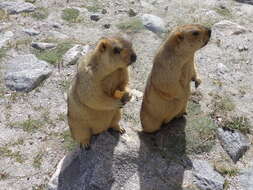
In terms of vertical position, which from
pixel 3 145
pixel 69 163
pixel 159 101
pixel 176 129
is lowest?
pixel 3 145

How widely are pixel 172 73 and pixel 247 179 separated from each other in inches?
97.3

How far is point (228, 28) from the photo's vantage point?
36.3ft

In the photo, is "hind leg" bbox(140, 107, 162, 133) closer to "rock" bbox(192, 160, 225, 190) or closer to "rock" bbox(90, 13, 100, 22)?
"rock" bbox(192, 160, 225, 190)

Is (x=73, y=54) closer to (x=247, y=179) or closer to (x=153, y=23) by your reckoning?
(x=153, y=23)

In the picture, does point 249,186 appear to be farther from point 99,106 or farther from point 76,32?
point 76,32

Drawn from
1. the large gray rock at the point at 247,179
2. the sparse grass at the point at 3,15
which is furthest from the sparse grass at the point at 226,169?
the sparse grass at the point at 3,15

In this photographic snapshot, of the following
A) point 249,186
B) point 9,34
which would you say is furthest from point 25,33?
point 249,186

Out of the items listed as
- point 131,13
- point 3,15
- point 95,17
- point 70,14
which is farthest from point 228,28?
point 3,15

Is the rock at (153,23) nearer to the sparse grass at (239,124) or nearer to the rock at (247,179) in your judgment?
the sparse grass at (239,124)

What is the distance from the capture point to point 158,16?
11758mm

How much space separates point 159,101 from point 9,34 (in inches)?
237

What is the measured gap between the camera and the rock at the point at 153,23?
36.1ft

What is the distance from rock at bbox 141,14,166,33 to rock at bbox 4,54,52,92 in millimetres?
3103

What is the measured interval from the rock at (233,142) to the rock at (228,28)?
399 centimetres
